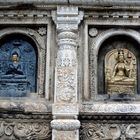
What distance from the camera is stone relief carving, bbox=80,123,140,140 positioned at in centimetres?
784

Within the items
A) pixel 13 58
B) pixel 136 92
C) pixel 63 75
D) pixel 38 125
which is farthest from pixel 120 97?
pixel 13 58

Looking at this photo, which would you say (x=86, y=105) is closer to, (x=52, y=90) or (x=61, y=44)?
(x=52, y=90)

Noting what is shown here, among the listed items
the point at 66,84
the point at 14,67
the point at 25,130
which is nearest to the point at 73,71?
the point at 66,84

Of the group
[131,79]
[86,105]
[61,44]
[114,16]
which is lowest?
[86,105]

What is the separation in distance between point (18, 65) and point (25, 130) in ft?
4.91

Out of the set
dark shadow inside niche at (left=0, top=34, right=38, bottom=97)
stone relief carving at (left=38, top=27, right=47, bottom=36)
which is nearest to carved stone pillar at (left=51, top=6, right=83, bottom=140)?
stone relief carving at (left=38, top=27, right=47, bottom=36)

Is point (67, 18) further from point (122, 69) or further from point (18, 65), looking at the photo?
point (122, 69)

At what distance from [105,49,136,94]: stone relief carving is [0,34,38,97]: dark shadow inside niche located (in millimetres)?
1636

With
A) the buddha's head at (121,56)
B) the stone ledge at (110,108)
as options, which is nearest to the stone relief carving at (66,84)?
the stone ledge at (110,108)

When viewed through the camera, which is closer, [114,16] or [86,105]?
[86,105]

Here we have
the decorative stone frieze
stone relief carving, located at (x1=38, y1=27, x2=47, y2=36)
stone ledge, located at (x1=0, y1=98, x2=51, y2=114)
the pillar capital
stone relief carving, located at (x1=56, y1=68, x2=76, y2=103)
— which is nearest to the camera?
the decorative stone frieze

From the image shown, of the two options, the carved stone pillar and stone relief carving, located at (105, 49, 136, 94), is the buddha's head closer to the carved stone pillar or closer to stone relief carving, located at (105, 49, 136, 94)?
stone relief carving, located at (105, 49, 136, 94)

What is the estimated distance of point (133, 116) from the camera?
7.88 meters

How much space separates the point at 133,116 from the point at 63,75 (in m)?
1.68
